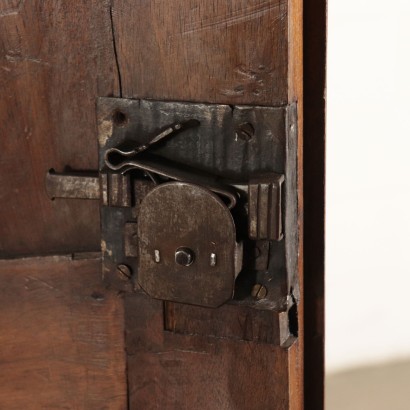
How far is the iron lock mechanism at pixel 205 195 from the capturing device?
0.72m

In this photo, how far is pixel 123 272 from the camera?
0.80 meters

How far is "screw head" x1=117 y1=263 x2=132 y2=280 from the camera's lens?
80cm

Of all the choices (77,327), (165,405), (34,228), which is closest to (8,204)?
(34,228)

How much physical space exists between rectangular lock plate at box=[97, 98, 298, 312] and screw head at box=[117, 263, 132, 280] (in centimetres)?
1

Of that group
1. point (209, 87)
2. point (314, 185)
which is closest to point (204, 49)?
point (209, 87)

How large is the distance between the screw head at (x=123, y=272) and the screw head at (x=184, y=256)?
0.24 feet

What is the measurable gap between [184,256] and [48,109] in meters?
0.19

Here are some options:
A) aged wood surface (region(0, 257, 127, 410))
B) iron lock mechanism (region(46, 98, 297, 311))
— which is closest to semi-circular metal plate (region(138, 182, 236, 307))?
iron lock mechanism (region(46, 98, 297, 311))

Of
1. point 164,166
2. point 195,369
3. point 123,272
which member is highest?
point 164,166

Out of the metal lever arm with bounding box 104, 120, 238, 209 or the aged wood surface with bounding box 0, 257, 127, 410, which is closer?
the metal lever arm with bounding box 104, 120, 238, 209

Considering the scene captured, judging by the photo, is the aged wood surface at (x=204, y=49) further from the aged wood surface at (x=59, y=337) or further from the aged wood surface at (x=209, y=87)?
the aged wood surface at (x=59, y=337)

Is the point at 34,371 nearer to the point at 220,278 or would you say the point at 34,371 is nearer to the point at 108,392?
the point at 108,392

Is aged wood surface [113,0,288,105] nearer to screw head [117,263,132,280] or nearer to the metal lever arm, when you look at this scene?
the metal lever arm

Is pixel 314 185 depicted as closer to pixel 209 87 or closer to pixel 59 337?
pixel 209 87
